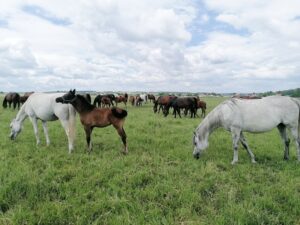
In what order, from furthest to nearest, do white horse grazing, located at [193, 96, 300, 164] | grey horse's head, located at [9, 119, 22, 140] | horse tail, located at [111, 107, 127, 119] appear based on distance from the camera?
grey horse's head, located at [9, 119, 22, 140]
horse tail, located at [111, 107, 127, 119]
white horse grazing, located at [193, 96, 300, 164]

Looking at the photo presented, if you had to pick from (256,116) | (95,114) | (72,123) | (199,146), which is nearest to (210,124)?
(199,146)

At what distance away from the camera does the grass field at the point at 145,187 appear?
4.48 metres

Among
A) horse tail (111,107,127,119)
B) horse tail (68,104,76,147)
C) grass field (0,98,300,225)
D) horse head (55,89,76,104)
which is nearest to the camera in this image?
grass field (0,98,300,225)

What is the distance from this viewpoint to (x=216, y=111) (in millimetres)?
7926

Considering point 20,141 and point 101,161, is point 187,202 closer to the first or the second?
point 101,161

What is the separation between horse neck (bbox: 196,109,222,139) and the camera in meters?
7.91

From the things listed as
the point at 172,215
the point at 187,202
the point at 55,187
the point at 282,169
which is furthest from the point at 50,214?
the point at 282,169

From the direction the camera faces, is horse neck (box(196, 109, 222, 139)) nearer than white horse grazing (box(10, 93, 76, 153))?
Yes

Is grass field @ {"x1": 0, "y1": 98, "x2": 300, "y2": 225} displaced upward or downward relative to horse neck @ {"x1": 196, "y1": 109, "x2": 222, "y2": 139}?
downward

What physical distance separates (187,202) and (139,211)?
3.01 ft

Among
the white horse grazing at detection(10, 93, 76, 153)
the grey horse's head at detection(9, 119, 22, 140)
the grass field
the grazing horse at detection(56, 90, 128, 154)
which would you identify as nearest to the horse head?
the grazing horse at detection(56, 90, 128, 154)

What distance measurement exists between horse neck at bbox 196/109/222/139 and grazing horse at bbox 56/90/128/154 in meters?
2.32

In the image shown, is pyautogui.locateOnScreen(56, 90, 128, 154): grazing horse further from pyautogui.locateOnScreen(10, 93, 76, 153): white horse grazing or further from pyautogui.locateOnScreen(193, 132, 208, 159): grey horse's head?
pyautogui.locateOnScreen(193, 132, 208, 159): grey horse's head

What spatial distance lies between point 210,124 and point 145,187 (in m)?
3.22
